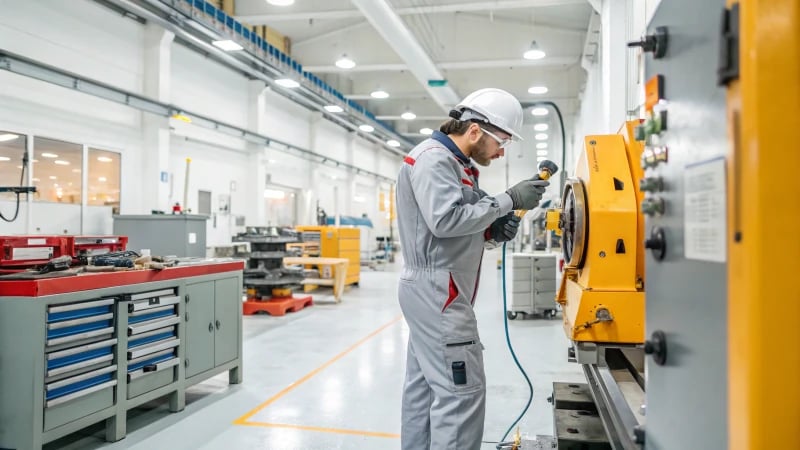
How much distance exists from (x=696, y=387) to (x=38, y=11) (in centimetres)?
744

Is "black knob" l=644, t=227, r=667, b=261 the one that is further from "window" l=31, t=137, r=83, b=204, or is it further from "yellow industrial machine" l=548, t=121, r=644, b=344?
"window" l=31, t=137, r=83, b=204

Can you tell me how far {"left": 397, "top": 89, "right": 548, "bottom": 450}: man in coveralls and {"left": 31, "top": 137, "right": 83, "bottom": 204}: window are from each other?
5897mm

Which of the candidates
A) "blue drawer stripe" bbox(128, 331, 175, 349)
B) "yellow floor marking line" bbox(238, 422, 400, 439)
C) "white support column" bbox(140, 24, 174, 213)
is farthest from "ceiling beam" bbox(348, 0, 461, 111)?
"yellow floor marking line" bbox(238, 422, 400, 439)

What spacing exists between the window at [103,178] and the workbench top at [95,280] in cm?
437

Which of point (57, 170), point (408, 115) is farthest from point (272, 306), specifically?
point (408, 115)

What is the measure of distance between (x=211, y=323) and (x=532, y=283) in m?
3.91

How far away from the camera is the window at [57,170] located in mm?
6141

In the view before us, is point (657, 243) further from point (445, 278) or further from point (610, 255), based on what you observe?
point (610, 255)

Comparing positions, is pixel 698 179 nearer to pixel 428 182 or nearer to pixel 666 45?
pixel 666 45

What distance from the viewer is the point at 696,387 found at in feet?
2.79

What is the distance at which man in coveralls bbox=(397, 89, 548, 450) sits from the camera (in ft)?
5.57

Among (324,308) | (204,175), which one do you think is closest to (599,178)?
(324,308)

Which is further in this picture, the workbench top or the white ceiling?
the white ceiling

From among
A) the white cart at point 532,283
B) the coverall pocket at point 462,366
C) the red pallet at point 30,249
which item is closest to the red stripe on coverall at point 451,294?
the coverall pocket at point 462,366
